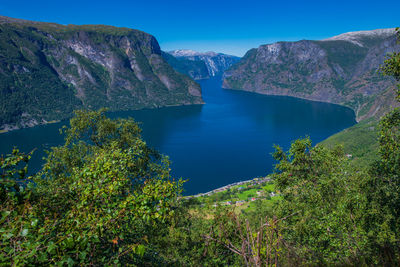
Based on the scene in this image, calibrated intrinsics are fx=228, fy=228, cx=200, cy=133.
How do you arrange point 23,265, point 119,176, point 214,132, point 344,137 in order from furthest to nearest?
point 214,132 → point 344,137 → point 119,176 → point 23,265

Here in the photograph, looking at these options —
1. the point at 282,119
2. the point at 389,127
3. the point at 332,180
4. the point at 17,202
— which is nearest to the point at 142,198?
the point at 17,202

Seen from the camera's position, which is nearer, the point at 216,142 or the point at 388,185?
the point at 388,185

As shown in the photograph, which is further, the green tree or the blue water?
the blue water

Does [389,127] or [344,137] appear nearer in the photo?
[389,127]

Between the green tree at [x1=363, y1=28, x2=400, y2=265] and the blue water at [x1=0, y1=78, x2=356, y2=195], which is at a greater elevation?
the green tree at [x1=363, y1=28, x2=400, y2=265]

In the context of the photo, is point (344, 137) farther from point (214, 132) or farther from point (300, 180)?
point (300, 180)

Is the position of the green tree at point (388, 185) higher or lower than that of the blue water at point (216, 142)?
higher

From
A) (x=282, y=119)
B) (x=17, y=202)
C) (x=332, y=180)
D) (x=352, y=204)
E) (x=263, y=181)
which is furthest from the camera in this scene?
(x=282, y=119)

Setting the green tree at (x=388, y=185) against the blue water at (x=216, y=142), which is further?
the blue water at (x=216, y=142)

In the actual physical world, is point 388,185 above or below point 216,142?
above

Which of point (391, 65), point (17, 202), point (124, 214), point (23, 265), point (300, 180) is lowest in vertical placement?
point (300, 180)

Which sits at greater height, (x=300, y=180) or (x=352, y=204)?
(x=352, y=204)
